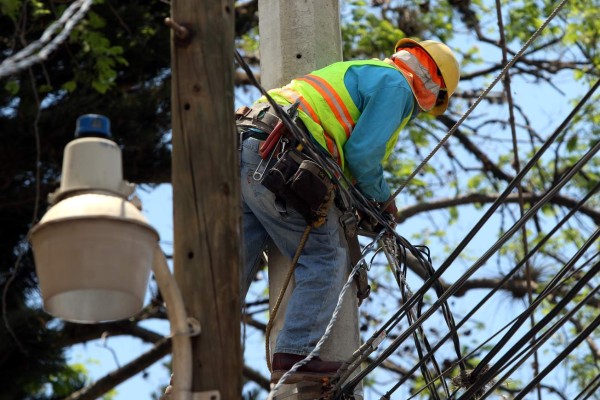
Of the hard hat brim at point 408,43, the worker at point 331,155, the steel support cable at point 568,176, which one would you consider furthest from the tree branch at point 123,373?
the steel support cable at point 568,176

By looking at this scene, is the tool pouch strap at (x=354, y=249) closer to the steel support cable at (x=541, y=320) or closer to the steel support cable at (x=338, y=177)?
the steel support cable at (x=338, y=177)

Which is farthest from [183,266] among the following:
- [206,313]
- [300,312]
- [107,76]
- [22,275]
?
[22,275]

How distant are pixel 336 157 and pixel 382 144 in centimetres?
21

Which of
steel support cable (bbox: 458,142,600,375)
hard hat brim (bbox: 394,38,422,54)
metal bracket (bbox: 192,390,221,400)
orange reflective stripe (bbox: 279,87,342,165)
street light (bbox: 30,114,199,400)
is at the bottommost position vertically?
metal bracket (bbox: 192,390,221,400)

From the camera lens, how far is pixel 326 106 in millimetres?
5801

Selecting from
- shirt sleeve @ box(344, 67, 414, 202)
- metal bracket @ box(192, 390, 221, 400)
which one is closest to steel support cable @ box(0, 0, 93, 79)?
metal bracket @ box(192, 390, 221, 400)

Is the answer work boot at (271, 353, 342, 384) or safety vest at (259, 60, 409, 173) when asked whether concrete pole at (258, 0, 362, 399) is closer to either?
safety vest at (259, 60, 409, 173)

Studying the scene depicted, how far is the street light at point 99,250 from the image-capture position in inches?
147

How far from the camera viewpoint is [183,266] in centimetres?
420

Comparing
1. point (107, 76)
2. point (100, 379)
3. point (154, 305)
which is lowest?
point (100, 379)

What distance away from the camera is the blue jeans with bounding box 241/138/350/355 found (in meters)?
5.48

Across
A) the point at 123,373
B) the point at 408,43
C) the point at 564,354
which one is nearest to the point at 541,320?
the point at 564,354

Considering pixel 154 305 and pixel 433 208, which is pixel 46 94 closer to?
pixel 154 305

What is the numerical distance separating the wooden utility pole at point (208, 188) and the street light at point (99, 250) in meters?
0.09
